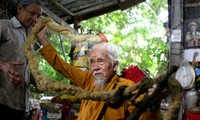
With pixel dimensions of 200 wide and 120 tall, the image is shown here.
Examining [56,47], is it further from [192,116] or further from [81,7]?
[81,7]

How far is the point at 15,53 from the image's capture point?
2.59 m

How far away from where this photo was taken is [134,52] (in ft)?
38.5

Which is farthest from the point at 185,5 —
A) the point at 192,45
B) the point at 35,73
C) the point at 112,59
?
the point at 35,73

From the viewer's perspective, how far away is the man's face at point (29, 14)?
2574mm

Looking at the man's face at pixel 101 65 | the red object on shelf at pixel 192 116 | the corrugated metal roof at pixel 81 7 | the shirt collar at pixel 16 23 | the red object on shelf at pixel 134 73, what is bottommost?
the red object on shelf at pixel 192 116

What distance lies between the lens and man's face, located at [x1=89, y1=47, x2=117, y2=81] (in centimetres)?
209

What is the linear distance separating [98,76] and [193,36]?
1.66 meters

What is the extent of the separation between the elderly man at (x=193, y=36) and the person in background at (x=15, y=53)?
1.59m

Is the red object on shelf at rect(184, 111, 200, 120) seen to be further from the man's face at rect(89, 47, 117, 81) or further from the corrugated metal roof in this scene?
the corrugated metal roof

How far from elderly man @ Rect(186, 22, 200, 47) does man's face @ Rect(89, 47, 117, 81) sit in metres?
1.47

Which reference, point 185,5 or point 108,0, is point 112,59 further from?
point 108,0

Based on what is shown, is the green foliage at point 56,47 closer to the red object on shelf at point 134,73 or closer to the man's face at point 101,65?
the man's face at point 101,65

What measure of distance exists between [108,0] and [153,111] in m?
3.64

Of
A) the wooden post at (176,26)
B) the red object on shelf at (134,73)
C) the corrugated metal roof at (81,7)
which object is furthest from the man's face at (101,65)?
the corrugated metal roof at (81,7)
